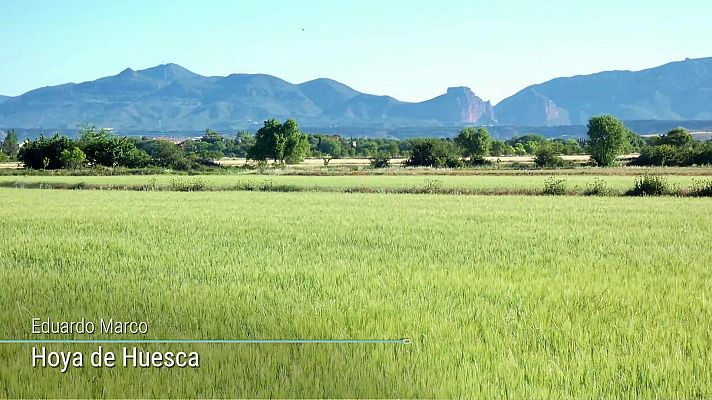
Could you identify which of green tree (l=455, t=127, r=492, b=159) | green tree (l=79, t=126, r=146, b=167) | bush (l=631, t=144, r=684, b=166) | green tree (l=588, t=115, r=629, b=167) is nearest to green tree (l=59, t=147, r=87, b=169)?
green tree (l=79, t=126, r=146, b=167)

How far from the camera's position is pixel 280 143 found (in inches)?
4909

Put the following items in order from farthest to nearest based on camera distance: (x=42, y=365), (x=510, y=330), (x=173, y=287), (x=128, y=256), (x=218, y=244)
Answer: (x=218, y=244) < (x=128, y=256) < (x=173, y=287) < (x=510, y=330) < (x=42, y=365)

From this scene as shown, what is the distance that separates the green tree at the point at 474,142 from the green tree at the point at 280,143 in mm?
39786

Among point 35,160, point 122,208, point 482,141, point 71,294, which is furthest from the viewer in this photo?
point 482,141

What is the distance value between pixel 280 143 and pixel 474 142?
1814 inches

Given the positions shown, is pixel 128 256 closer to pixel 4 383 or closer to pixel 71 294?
pixel 71 294

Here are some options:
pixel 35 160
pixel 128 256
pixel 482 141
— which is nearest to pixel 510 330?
pixel 128 256

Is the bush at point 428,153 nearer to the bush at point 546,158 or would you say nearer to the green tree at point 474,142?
the bush at point 546,158

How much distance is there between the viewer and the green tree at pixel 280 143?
125m

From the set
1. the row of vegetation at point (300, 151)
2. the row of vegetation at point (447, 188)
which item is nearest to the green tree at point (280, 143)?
the row of vegetation at point (300, 151)

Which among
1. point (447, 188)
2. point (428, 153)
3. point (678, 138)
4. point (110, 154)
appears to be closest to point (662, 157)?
point (428, 153)

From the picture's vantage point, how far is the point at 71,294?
28.2 feet

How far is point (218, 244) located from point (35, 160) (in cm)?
8610

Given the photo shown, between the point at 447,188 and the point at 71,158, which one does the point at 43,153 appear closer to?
the point at 71,158
